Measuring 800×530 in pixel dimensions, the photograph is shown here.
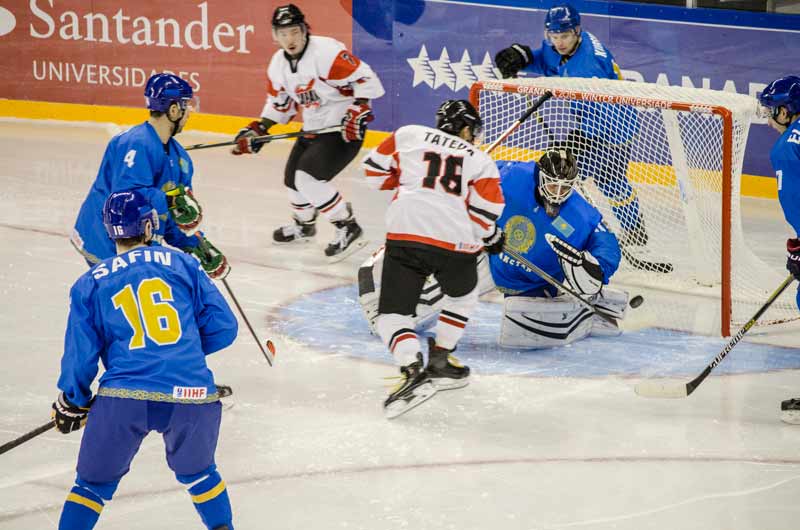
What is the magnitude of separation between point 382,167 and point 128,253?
1553 mm

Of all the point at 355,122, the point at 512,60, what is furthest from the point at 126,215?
the point at 512,60

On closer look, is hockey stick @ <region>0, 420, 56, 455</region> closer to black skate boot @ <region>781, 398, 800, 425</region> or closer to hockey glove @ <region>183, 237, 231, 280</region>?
hockey glove @ <region>183, 237, 231, 280</region>

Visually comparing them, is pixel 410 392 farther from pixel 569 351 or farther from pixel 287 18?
pixel 287 18

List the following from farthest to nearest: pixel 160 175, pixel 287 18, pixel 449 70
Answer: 1. pixel 449 70
2. pixel 287 18
3. pixel 160 175

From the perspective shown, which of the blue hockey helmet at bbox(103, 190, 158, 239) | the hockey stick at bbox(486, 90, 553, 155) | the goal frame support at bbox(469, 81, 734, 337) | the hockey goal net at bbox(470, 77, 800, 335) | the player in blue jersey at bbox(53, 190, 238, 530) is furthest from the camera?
the hockey stick at bbox(486, 90, 553, 155)

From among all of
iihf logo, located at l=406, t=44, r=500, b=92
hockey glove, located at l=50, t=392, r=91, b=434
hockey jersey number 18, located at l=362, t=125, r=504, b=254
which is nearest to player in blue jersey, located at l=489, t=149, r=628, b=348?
hockey jersey number 18, located at l=362, t=125, r=504, b=254

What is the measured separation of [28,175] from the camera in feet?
25.9

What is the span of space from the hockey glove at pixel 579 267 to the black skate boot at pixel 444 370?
2.12ft

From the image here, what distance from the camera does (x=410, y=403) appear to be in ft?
13.5

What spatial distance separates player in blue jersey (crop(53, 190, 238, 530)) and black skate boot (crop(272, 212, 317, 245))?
3.62m

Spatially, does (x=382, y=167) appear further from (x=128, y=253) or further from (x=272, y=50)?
(x=272, y=50)

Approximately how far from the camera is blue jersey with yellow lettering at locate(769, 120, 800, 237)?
4.07m

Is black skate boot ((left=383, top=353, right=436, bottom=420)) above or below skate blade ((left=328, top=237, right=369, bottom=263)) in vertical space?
above

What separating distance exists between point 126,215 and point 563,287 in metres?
2.37
